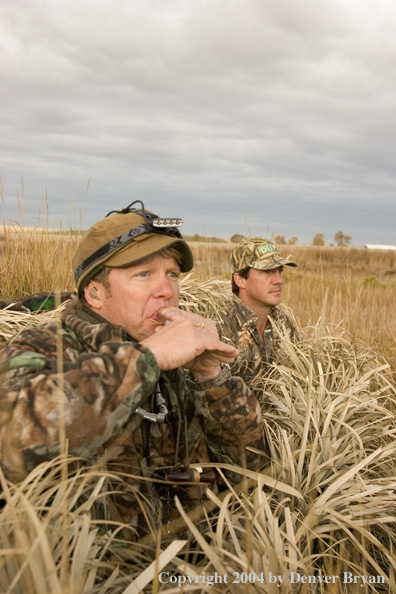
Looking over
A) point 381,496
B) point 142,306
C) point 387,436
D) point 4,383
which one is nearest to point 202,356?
point 142,306

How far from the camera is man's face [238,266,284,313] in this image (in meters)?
4.92

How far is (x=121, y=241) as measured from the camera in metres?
2.25

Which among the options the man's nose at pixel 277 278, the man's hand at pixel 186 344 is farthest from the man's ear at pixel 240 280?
the man's hand at pixel 186 344

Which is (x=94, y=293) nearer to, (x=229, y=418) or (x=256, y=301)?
(x=229, y=418)

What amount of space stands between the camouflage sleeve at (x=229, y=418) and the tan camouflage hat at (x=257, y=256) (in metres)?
2.63

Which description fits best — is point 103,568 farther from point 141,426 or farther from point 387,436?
point 387,436

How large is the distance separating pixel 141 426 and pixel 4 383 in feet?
2.17

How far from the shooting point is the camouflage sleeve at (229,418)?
91.7 inches

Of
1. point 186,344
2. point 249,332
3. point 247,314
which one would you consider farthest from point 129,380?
point 247,314

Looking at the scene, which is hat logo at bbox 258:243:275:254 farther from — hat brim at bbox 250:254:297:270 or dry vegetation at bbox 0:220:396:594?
dry vegetation at bbox 0:220:396:594

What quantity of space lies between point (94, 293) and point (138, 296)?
0.74ft

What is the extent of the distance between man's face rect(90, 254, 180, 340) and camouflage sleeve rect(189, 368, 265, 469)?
36 cm

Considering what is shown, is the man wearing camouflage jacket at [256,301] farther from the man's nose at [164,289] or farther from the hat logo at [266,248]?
the man's nose at [164,289]

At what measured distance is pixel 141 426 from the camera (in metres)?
2.16
